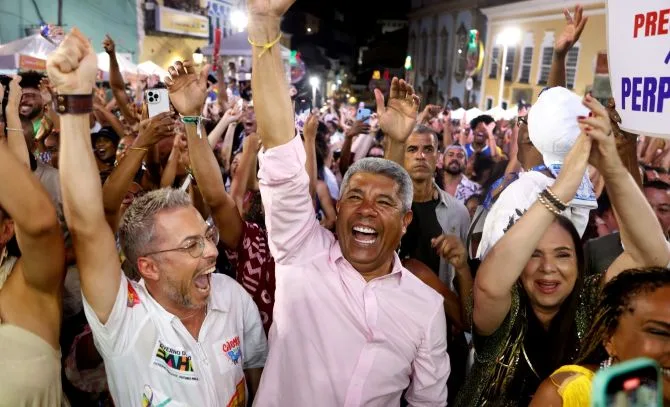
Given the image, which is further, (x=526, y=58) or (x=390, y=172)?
(x=526, y=58)

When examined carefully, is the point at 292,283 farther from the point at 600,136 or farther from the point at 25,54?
the point at 25,54

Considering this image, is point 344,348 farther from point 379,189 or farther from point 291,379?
point 379,189

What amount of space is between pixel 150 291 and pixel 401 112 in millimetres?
1739

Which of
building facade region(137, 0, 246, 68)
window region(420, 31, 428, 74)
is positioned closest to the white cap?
building facade region(137, 0, 246, 68)

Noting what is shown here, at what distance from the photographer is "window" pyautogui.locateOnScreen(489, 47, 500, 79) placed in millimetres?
27900

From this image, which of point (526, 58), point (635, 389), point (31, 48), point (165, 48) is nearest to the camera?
point (635, 389)

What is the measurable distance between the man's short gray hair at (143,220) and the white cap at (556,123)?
1750mm

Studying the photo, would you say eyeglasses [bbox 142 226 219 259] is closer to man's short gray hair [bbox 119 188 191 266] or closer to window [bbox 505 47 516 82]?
man's short gray hair [bbox 119 188 191 266]

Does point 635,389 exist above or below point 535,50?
below

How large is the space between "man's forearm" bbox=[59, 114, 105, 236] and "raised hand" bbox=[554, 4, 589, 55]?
2.68 metres

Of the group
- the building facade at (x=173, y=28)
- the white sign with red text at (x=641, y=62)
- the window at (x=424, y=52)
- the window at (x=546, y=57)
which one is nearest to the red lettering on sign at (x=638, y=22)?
the white sign with red text at (x=641, y=62)

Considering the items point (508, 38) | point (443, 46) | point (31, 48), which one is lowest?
point (31, 48)

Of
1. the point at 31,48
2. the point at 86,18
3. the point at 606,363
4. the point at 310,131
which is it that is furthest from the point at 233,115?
the point at 86,18

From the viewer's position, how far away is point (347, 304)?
6.76ft
